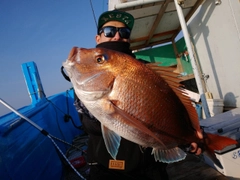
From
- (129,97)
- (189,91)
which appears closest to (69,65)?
(129,97)

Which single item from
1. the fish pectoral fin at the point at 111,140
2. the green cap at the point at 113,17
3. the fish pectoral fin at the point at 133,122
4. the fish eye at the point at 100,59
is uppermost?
the green cap at the point at 113,17

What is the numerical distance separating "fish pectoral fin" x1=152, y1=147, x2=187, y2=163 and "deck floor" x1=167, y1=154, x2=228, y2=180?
5.35ft

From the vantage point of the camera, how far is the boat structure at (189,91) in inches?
91.4

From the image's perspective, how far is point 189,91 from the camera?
17.0 feet

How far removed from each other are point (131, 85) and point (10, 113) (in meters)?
2.88

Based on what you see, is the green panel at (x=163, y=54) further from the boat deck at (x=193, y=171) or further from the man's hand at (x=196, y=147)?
the man's hand at (x=196, y=147)

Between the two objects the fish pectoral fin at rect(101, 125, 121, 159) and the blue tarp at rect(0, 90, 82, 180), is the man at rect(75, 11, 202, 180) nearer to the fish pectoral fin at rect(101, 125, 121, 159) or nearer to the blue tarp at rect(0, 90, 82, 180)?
the fish pectoral fin at rect(101, 125, 121, 159)

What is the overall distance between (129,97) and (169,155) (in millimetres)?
620

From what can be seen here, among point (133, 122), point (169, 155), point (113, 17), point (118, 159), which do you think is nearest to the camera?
point (133, 122)

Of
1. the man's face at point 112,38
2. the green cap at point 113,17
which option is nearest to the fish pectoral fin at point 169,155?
the man's face at point 112,38

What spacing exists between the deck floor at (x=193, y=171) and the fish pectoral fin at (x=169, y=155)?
1629mm

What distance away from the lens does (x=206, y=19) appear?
4891mm

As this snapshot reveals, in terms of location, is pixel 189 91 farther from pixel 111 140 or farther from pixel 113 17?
pixel 111 140

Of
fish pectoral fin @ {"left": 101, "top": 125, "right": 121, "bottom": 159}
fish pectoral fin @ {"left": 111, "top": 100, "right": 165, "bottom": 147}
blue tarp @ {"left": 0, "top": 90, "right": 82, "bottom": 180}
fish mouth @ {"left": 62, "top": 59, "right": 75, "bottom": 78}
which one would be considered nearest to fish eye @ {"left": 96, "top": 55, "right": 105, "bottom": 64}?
fish mouth @ {"left": 62, "top": 59, "right": 75, "bottom": 78}
